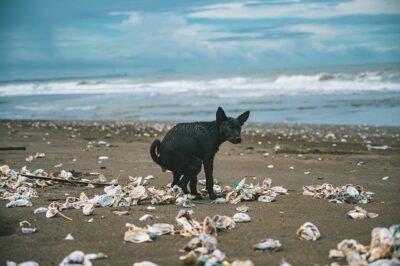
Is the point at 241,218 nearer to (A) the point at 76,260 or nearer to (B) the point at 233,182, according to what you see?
(A) the point at 76,260

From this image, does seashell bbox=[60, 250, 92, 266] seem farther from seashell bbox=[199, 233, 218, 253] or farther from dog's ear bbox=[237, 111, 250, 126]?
dog's ear bbox=[237, 111, 250, 126]

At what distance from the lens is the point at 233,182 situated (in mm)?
8695

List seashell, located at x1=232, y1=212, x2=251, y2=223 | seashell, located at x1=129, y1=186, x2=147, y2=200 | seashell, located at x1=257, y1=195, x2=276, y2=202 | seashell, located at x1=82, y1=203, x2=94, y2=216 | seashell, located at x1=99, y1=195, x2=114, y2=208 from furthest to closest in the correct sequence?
seashell, located at x1=257, y1=195, x2=276, y2=202, seashell, located at x1=129, y1=186, x2=147, y2=200, seashell, located at x1=99, y1=195, x2=114, y2=208, seashell, located at x1=82, y1=203, x2=94, y2=216, seashell, located at x1=232, y1=212, x2=251, y2=223

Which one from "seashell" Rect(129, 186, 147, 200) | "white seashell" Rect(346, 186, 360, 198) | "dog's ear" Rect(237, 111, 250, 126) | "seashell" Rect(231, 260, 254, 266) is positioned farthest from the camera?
"dog's ear" Rect(237, 111, 250, 126)

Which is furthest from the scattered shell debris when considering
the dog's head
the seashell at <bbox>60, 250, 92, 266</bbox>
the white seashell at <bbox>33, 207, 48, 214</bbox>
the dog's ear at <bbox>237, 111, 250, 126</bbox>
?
the dog's ear at <bbox>237, 111, 250, 126</bbox>

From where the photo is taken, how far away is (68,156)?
1262cm

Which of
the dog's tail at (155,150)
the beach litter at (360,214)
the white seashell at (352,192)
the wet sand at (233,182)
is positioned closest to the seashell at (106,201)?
the wet sand at (233,182)

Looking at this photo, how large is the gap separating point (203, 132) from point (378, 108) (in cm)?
1897

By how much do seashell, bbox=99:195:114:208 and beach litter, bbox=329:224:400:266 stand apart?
3095 millimetres

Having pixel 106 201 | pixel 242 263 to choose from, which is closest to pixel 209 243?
pixel 242 263

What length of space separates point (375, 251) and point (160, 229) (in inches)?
82.2

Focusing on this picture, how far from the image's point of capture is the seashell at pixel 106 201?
21.5 ft

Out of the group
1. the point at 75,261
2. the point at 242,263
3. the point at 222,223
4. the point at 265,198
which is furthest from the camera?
the point at 265,198

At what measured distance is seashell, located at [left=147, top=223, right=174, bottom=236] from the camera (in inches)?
201
